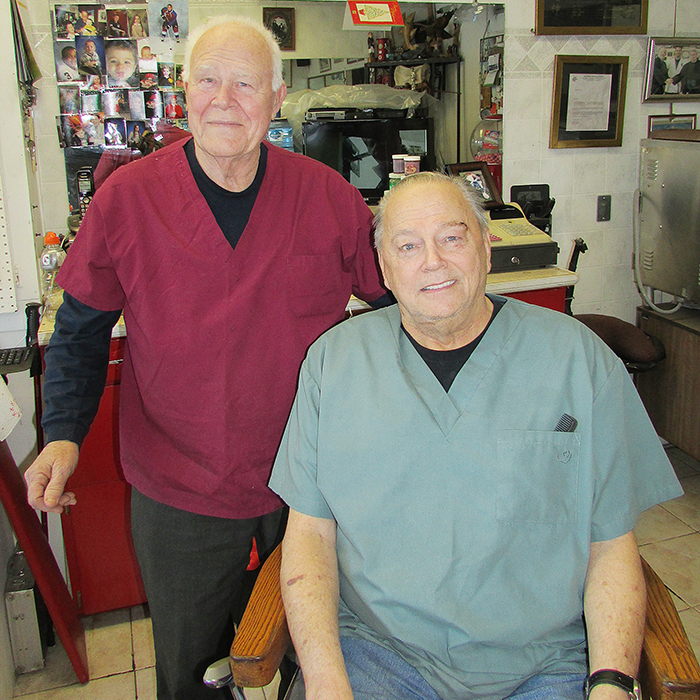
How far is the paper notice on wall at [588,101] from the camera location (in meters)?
2.96

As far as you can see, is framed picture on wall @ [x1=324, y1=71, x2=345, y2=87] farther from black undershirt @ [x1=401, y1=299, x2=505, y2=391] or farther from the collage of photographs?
black undershirt @ [x1=401, y1=299, x2=505, y2=391]

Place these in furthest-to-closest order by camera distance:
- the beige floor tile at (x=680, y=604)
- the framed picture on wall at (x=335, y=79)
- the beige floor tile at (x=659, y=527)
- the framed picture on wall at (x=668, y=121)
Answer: the framed picture on wall at (x=668, y=121)
the framed picture on wall at (x=335, y=79)
the beige floor tile at (x=659, y=527)
the beige floor tile at (x=680, y=604)

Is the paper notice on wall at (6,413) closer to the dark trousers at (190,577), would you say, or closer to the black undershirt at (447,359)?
the dark trousers at (190,577)

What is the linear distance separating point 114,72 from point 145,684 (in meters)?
2.09

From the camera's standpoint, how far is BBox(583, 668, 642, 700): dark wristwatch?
1.07 meters

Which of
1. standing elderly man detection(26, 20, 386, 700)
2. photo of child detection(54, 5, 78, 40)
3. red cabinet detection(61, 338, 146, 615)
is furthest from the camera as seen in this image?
photo of child detection(54, 5, 78, 40)

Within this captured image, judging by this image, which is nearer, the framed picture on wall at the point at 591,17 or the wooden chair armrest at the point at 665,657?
the wooden chair armrest at the point at 665,657

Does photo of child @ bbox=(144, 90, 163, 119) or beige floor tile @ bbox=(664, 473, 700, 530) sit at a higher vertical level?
photo of child @ bbox=(144, 90, 163, 119)

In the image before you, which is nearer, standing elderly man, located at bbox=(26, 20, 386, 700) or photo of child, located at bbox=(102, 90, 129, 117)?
standing elderly man, located at bbox=(26, 20, 386, 700)

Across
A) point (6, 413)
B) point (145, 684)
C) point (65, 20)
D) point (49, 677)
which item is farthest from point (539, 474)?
point (65, 20)

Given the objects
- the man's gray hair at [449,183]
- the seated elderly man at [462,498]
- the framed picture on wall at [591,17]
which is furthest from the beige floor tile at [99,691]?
the framed picture on wall at [591,17]

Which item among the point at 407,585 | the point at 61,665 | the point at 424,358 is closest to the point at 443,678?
the point at 407,585

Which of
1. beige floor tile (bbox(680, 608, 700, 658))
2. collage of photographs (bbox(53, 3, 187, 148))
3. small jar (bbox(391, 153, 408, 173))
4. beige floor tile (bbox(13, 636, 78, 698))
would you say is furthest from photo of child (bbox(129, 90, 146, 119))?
beige floor tile (bbox(680, 608, 700, 658))

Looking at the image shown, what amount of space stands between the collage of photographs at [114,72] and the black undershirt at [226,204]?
1.30m
